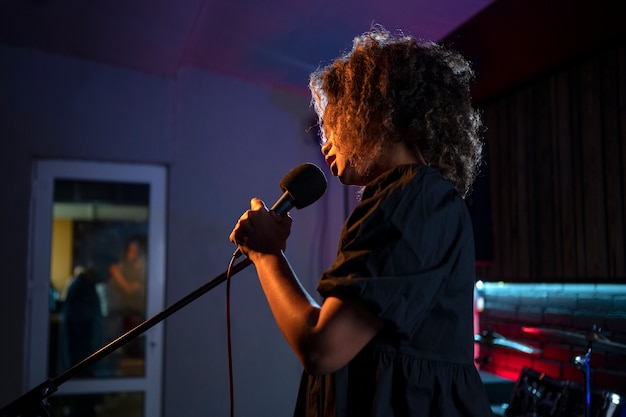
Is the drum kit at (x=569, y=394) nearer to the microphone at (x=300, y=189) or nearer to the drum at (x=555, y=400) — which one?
the drum at (x=555, y=400)

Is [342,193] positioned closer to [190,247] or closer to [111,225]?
[190,247]

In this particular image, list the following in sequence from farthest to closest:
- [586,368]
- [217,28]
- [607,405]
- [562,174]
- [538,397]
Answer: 1. [217,28]
2. [562,174]
3. [538,397]
4. [586,368]
5. [607,405]

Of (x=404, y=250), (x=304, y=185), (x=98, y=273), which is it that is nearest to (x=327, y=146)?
(x=304, y=185)

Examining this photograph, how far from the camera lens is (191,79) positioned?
438 centimetres

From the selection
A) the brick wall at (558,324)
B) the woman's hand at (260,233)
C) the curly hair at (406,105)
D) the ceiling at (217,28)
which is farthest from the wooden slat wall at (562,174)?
the woman's hand at (260,233)

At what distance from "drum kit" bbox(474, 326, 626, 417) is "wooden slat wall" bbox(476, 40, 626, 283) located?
0.38 meters

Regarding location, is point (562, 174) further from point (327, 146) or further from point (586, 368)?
point (327, 146)

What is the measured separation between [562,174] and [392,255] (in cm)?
225

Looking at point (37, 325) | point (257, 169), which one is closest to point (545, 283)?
point (257, 169)

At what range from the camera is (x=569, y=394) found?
2326 millimetres

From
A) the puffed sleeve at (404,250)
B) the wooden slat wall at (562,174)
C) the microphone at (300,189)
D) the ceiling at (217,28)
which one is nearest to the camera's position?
the puffed sleeve at (404,250)

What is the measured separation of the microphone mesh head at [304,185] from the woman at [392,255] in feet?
0.41

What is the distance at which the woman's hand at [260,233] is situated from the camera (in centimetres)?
107

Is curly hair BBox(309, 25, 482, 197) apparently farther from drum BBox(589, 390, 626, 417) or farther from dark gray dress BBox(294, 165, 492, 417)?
drum BBox(589, 390, 626, 417)
